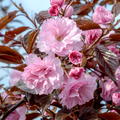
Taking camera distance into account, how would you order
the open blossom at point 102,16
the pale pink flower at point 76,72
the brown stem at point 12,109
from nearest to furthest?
the pale pink flower at point 76,72
the brown stem at point 12,109
the open blossom at point 102,16

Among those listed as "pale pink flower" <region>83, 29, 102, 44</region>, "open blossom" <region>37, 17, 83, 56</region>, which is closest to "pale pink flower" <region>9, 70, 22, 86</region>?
"open blossom" <region>37, 17, 83, 56</region>

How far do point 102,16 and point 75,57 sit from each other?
1.04ft

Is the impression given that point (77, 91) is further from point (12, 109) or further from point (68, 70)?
point (12, 109)

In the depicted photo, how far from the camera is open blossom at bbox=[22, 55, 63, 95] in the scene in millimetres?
1206

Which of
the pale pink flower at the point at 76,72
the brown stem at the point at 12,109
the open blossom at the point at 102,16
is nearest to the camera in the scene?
the pale pink flower at the point at 76,72

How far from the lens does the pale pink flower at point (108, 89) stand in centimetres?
130

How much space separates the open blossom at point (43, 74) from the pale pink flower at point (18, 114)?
0.15 metres

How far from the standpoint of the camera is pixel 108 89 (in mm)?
1295

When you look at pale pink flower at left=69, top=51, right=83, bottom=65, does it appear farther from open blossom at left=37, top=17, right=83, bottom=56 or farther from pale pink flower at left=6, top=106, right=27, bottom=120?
pale pink flower at left=6, top=106, right=27, bottom=120

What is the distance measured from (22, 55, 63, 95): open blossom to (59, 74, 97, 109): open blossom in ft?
0.13

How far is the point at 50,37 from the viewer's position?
4.24ft

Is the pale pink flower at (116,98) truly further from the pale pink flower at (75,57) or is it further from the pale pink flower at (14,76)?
the pale pink flower at (14,76)

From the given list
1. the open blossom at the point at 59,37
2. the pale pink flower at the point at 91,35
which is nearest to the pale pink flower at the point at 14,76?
the open blossom at the point at 59,37

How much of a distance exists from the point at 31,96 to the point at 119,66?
0.34 m
